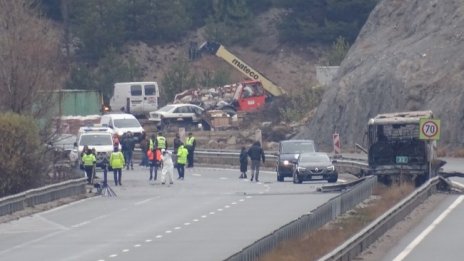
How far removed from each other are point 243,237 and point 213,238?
69cm

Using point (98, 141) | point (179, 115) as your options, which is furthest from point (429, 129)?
point (179, 115)

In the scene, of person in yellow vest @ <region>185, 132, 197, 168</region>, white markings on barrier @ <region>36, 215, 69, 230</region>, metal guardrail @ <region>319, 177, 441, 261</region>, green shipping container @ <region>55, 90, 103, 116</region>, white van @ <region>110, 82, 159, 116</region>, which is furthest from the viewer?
white van @ <region>110, 82, 159, 116</region>

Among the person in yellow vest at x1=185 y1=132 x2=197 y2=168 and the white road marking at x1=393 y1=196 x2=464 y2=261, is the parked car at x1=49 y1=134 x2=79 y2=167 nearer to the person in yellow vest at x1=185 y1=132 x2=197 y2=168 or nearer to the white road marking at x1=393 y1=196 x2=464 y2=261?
the person in yellow vest at x1=185 y1=132 x2=197 y2=168

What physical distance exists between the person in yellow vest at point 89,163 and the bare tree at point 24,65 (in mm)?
3405

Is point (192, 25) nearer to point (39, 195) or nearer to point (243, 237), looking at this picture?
point (39, 195)

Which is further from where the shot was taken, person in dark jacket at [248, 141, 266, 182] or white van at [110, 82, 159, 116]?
white van at [110, 82, 159, 116]

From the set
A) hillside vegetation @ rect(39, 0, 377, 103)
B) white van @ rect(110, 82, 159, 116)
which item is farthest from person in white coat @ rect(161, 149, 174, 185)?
hillside vegetation @ rect(39, 0, 377, 103)

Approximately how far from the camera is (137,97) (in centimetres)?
9106

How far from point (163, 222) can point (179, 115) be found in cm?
4820

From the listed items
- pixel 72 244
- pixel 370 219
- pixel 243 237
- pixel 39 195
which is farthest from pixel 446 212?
pixel 39 195

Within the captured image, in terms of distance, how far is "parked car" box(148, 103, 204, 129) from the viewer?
85.6 m

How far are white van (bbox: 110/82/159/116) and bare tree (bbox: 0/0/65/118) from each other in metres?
33.0

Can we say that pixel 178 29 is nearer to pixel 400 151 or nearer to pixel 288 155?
pixel 288 155

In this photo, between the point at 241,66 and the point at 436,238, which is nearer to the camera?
the point at 436,238
